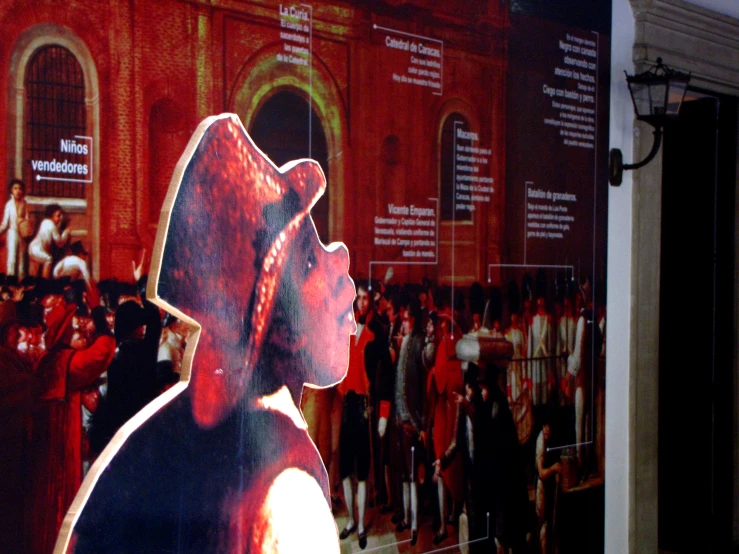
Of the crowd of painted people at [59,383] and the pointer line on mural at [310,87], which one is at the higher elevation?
the pointer line on mural at [310,87]

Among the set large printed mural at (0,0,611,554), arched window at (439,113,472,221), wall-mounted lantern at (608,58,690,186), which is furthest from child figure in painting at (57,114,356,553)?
wall-mounted lantern at (608,58,690,186)

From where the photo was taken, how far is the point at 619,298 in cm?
472

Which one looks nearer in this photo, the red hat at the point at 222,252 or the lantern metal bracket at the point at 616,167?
the red hat at the point at 222,252

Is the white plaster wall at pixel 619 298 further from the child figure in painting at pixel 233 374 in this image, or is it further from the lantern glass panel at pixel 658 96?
the child figure in painting at pixel 233 374

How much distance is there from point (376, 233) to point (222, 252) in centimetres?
86

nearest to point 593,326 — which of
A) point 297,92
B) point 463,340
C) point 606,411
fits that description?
point 606,411

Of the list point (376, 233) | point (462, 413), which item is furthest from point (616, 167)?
point (376, 233)

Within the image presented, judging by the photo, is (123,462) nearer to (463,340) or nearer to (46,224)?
A: (46,224)

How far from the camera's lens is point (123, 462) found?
94.3 inches

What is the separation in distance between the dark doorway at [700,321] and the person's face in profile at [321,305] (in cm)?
299

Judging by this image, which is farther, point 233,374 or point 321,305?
point 321,305

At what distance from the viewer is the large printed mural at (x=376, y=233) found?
8.12 ft

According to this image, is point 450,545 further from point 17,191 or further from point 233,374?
point 17,191

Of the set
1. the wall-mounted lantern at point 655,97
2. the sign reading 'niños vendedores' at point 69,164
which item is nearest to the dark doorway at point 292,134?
the sign reading 'niños vendedores' at point 69,164
